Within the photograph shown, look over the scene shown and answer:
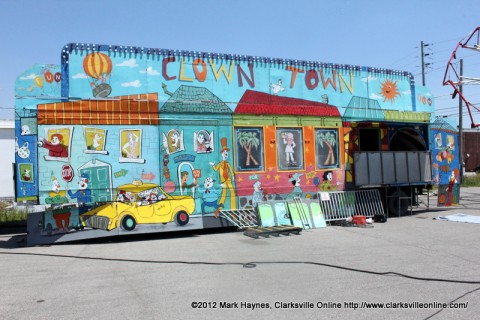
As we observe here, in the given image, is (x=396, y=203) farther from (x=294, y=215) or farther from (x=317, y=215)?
(x=294, y=215)

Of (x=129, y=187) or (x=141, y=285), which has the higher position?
(x=129, y=187)

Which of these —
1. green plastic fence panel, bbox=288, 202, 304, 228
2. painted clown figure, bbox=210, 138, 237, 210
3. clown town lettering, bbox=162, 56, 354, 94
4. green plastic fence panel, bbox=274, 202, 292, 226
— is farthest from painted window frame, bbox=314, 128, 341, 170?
painted clown figure, bbox=210, 138, 237, 210

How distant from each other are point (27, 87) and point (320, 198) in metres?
8.96

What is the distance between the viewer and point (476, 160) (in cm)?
4669

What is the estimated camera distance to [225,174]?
1268cm

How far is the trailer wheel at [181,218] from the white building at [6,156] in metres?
16.6

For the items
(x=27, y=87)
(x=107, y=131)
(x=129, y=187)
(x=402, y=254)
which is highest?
(x=27, y=87)

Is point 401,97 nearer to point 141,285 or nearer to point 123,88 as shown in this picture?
point 123,88

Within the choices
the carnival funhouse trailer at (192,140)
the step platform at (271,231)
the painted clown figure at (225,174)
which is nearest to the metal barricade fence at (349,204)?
the carnival funhouse trailer at (192,140)

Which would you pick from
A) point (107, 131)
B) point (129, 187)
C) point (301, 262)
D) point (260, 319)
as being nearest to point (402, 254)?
point (301, 262)

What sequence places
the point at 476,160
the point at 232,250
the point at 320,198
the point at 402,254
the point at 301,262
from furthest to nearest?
1. the point at 476,160
2. the point at 320,198
3. the point at 232,250
4. the point at 402,254
5. the point at 301,262

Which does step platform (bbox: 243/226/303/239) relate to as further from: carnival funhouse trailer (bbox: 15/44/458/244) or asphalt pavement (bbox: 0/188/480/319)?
carnival funhouse trailer (bbox: 15/44/458/244)

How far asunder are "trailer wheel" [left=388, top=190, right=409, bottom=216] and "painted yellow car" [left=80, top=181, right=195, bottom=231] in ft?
24.3

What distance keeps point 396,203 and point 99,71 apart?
427 inches
